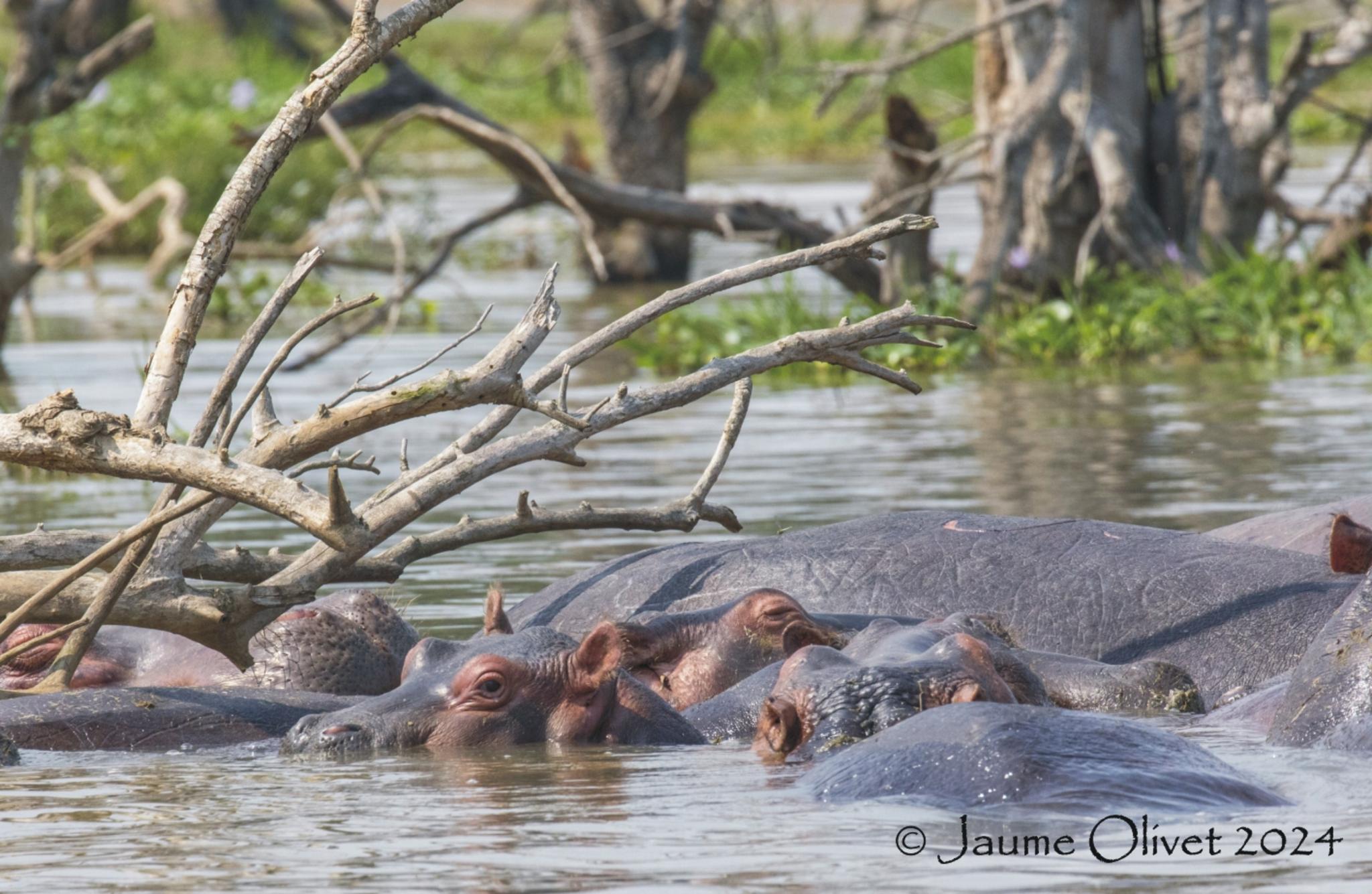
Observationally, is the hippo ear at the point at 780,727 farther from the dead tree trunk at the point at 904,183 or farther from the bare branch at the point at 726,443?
the dead tree trunk at the point at 904,183

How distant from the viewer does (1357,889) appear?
3.12 metres

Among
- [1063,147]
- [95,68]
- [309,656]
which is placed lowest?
[309,656]

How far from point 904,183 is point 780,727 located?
7828 millimetres

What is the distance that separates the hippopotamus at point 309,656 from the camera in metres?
5.40

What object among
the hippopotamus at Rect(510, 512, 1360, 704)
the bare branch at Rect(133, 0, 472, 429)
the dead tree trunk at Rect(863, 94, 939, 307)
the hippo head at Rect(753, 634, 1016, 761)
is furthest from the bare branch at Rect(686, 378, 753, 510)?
the dead tree trunk at Rect(863, 94, 939, 307)

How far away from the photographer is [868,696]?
429 cm

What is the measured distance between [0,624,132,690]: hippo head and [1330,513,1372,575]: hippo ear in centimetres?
275

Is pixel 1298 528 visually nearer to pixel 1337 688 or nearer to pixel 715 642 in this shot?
pixel 715 642

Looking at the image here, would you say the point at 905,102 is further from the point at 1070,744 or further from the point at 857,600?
the point at 1070,744

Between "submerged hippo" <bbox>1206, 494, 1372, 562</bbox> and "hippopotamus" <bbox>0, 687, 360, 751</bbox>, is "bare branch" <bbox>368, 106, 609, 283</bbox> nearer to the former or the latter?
"submerged hippo" <bbox>1206, 494, 1372, 562</bbox>

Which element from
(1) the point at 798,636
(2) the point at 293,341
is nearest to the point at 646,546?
(1) the point at 798,636

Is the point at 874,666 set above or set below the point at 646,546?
above

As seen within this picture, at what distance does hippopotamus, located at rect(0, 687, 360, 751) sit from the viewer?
476 cm

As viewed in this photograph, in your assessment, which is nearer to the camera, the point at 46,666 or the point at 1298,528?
the point at 46,666
